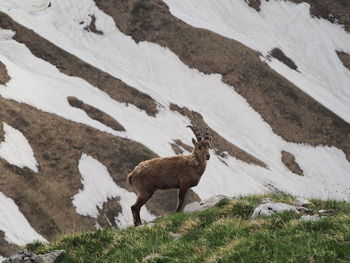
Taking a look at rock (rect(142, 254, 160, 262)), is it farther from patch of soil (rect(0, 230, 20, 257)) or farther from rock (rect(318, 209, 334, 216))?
patch of soil (rect(0, 230, 20, 257))

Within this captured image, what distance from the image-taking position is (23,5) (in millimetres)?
75625

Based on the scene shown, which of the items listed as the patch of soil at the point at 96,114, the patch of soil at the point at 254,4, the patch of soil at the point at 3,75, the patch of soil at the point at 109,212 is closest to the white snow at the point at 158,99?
the patch of soil at the point at 3,75

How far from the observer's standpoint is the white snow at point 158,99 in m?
51.8

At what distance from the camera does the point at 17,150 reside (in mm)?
41938

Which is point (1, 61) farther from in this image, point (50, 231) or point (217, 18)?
point (217, 18)

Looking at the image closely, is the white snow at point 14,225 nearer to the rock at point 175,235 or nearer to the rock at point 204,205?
the rock at point 204,205

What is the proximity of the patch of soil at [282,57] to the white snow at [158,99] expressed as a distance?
3.66 ft

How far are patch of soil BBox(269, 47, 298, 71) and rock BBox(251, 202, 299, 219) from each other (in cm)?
6585

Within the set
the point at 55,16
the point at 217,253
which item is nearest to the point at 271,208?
the point at 217,253

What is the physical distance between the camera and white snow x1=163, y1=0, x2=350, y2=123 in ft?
248

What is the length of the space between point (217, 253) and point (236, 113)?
5740 centimetres

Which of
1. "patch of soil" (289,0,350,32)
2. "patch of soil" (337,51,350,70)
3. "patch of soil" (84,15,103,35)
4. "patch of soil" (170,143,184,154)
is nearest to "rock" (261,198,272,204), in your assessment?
"patch of soil" (170,143,184,154)

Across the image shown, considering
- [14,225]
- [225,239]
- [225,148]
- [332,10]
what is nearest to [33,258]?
[225,239]

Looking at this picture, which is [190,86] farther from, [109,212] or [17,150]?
[17,150]
